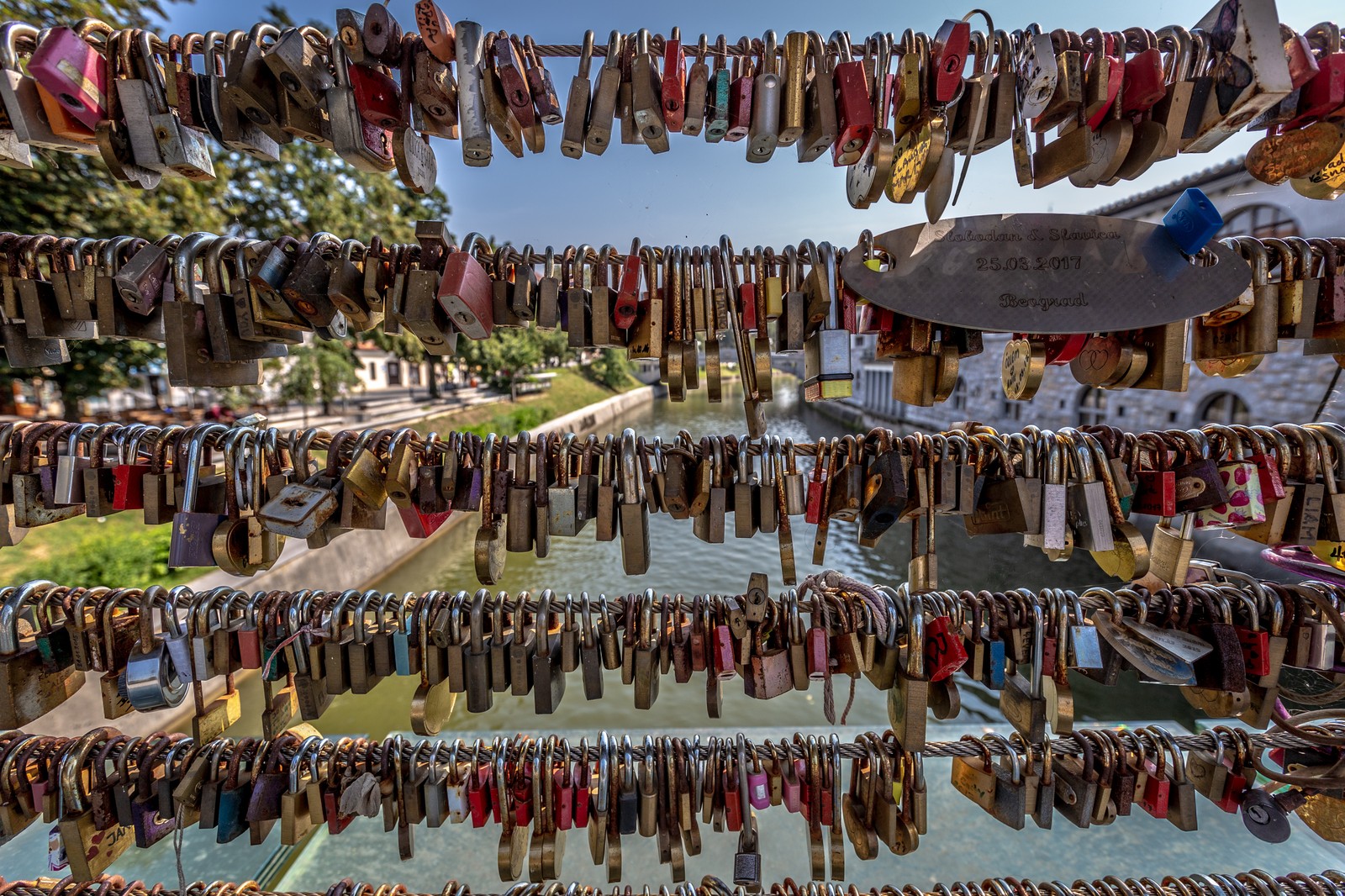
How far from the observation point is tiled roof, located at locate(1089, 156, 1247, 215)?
833 cm

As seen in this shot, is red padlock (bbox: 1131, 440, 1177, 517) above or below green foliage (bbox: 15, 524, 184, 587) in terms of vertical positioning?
above

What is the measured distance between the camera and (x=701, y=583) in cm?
756

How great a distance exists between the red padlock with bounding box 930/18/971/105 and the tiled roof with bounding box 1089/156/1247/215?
8.75 metres

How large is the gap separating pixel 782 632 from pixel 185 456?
55.8 inches

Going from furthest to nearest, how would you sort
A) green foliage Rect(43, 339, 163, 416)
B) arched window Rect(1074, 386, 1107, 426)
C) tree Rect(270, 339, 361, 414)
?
tree Rect(270, 339, 361, 414) → arched window Rect(1074, 386, 1107, 426) → green foliage Rect(43, 339, 163, 416)

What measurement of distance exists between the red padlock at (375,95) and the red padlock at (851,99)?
854 mm

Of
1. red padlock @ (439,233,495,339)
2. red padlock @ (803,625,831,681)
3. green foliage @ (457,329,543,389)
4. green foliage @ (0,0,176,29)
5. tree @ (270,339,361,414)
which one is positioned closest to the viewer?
red padlock @ (439,233,495,339)

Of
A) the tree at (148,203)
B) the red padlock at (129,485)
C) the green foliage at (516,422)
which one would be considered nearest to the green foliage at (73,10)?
the tree at (148,203)

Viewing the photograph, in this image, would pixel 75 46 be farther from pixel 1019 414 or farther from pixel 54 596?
pixel 1019 414

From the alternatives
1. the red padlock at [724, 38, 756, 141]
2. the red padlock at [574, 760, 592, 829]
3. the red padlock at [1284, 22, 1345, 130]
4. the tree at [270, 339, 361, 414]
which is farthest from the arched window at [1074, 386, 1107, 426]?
the tree at [270, 339, 361, 414]

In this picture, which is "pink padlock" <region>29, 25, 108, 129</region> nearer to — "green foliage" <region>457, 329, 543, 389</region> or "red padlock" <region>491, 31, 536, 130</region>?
"red padlock" <region>491, 31, 536, 130</region>

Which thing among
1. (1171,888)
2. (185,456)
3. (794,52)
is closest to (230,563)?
(185,456)

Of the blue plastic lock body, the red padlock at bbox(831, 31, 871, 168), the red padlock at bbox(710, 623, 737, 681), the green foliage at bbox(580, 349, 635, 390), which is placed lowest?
the red padlock at bbox(710, 623, 737, 681)

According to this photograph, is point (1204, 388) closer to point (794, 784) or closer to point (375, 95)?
point (794, 784)
